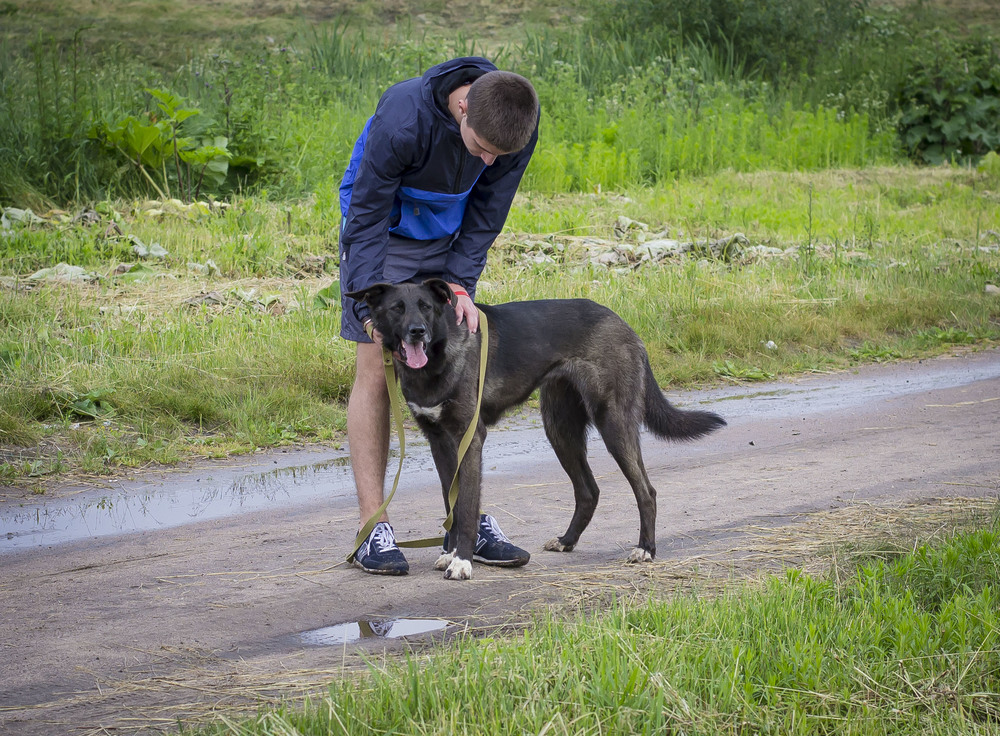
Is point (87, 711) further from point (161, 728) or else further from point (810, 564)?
point (810, 564)

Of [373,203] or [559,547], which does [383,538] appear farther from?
[373,203]

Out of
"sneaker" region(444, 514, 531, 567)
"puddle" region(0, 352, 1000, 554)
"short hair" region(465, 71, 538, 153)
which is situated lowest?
"puddle" region(0, 352, 1000, 554)

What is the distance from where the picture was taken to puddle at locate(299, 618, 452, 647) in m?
3.53

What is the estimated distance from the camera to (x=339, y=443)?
255 inches

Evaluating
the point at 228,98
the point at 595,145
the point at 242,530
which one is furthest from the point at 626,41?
the point at 242,530

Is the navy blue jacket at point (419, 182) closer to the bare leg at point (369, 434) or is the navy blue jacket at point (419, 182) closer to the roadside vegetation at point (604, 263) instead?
the bare leg at point (369, 434)

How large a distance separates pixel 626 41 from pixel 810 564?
14.9m

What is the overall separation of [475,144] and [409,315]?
2.34 ft

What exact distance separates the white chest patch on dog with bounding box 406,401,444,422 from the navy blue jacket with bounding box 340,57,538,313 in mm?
462

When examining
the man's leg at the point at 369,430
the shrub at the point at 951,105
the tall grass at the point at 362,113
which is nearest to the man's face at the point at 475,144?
the man's leg at the point at 369,430

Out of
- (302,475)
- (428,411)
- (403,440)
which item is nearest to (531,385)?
(428,411)

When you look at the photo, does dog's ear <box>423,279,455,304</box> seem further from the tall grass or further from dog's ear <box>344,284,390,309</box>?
the tall grass

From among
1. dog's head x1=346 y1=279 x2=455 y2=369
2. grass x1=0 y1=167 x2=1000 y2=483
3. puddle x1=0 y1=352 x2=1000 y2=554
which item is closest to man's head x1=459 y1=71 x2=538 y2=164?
dog's head x1=346 y1=279 x2=455 y2=369

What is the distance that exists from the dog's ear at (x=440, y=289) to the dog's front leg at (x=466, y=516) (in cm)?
59
